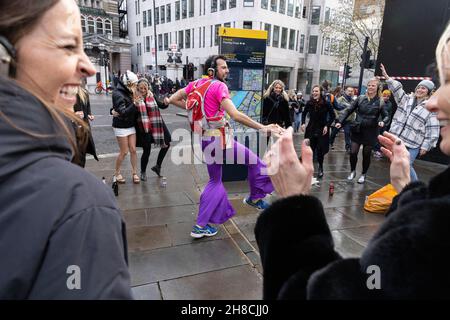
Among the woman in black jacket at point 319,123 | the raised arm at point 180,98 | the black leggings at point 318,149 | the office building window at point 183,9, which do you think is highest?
the office building window at point 183,9

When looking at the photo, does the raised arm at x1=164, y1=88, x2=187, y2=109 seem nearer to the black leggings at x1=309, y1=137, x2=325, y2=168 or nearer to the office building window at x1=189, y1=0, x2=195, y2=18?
the black leggings at x1=309, y1=137, x2=325, y2=168

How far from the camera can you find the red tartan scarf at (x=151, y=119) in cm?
564

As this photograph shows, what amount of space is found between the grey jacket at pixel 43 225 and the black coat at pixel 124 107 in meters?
4.93

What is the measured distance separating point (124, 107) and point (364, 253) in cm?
519

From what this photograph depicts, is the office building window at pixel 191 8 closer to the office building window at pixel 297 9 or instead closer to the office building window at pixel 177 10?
the office building window at pixel 177 10

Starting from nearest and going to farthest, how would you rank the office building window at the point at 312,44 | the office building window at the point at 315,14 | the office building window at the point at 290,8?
the office building window at the point at 290,8
the office building window at the point at 315,14
the office building window at the point at 312,44

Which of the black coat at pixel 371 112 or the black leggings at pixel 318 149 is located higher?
the black coat at pixel 371 112

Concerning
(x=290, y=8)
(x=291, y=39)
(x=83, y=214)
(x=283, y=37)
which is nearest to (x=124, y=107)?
(x=83, y=214)

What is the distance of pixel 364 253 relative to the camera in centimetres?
97

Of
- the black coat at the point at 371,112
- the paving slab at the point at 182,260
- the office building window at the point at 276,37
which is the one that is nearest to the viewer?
the paving slab at the point at 182,260

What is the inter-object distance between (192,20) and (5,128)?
149 feet

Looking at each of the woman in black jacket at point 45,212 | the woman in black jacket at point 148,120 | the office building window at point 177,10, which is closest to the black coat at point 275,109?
the woman in black jacket at point 148,120

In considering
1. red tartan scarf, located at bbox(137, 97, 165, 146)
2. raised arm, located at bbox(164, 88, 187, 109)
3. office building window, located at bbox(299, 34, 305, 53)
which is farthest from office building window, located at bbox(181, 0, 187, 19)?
raised arm, located at bbox(164, 88, 187, 109)

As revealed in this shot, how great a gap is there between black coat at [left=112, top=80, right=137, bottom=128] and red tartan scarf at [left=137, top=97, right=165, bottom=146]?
144 mm
